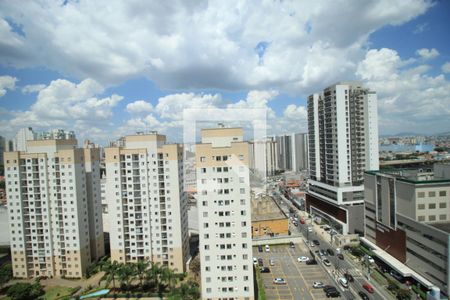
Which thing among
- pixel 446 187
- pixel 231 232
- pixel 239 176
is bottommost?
pixel 231 232

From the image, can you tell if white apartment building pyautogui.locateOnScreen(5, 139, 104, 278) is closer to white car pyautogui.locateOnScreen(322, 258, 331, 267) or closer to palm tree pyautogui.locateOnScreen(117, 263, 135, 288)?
palm tree pyautogui.locateOnScreen(117, 263, 135, 288)

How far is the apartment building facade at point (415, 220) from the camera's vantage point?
5848mm

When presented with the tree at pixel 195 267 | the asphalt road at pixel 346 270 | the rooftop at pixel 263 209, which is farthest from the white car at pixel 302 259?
the tree at pixel 195 267

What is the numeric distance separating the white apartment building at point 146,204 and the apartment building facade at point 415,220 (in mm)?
6475

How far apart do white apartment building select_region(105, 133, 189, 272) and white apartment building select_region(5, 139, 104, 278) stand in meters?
1.18

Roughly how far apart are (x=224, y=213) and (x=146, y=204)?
3.88 metres

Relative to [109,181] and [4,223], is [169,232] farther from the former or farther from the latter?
[4,223]

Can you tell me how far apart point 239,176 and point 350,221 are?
7.55 meters

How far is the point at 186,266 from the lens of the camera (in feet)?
27.3

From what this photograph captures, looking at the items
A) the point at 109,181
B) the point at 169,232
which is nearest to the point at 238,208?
the point at 169,232

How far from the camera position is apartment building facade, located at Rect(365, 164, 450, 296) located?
230 inches

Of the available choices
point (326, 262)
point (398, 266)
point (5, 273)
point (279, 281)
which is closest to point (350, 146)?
point (326, 262)

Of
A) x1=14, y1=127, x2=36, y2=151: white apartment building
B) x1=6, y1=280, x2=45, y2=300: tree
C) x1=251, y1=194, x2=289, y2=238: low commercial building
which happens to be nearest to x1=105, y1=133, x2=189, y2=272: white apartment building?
x1=6, y1=280, x2=45, y2=300: tree

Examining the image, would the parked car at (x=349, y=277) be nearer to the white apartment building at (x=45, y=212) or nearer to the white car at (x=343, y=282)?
the white car at (x=343, y=282)
